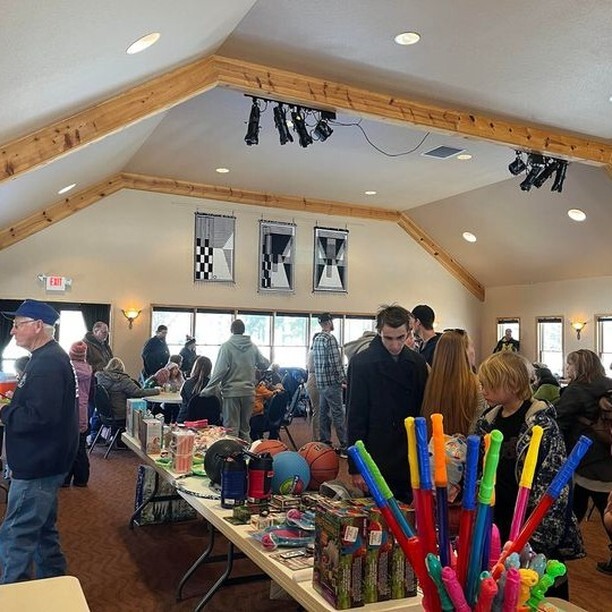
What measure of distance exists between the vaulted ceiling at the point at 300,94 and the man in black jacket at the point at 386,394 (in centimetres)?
212

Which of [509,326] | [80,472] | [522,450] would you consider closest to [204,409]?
[80,472]

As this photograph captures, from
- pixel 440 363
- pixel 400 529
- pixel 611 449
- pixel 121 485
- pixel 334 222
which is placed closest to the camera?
pixel 400 529

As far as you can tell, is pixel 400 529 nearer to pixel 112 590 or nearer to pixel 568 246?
pixel 112 590

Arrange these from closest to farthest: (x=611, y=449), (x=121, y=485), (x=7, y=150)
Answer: (x=611, y=449) < (x=7, y=150) < (x=121, y=485)

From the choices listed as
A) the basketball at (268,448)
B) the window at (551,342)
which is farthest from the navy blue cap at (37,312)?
the window at (551,342)

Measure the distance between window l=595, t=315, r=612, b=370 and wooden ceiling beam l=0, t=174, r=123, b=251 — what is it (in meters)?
8.74

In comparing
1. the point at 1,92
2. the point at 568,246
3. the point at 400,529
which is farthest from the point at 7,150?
the point at 568,246

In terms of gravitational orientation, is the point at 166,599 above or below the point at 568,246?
below

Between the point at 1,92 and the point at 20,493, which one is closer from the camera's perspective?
the point at 20,493

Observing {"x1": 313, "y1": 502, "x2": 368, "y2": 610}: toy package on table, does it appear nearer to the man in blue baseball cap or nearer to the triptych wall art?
the man in blue baseball cap

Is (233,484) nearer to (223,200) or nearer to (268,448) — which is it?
(268,448)

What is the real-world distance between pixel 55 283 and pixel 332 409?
16.1 feet

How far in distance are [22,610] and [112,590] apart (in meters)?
2.31

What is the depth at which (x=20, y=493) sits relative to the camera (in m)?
2.98
